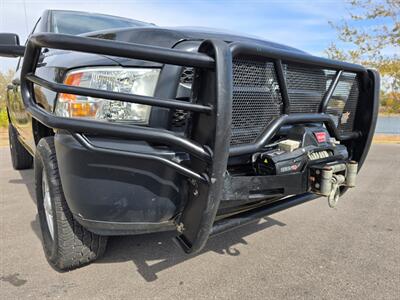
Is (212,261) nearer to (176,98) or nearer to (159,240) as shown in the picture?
(159,240)

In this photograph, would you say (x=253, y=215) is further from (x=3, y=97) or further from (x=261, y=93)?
(x=3, y=97)

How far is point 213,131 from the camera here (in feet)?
5.09

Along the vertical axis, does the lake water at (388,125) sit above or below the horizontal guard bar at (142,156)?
below

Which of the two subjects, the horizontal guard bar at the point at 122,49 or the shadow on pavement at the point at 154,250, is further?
the shadow on pavement at the point at 154,250

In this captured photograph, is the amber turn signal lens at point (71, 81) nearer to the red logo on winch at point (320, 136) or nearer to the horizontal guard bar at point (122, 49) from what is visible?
the horizontal guard bar at point (122, 49)

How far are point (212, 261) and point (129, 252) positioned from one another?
2.10ft

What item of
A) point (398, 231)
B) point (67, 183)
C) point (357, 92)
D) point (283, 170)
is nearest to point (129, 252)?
point (67, 183)

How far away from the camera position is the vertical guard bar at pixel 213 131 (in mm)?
1530

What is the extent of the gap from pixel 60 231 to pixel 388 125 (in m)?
16.9

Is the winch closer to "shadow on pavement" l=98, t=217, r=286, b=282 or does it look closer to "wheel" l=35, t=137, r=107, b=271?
"shadow on pavement" l=98, t=217, r=286, b=282

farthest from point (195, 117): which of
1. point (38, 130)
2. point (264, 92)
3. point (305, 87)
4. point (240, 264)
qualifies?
point (38, 130)

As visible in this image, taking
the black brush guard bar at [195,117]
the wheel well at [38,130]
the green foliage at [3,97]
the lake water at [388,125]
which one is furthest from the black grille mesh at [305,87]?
the lake water at [388,125]

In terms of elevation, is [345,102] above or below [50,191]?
above

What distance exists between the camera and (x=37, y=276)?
221cm
